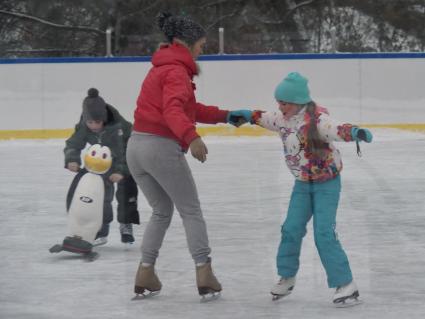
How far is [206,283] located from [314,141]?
79 cm

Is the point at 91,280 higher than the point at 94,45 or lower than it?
lower

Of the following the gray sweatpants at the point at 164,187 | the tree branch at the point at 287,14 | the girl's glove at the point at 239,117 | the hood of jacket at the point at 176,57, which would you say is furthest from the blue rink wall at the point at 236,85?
the hood of jacket at the point at 176,57

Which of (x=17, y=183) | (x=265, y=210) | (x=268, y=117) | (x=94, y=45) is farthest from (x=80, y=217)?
(x=94, y=45)

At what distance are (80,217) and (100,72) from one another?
342 inches

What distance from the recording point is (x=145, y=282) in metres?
5.29

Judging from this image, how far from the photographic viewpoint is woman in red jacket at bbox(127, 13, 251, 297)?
504 cm

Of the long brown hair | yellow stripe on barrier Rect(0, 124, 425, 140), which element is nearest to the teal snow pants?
the long brown hair

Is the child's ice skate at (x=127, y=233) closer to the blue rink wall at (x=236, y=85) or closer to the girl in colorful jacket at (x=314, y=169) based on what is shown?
the girl in colorful jacket at (x=314, y=169)

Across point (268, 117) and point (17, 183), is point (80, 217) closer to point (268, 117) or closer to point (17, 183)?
point (268, 117)

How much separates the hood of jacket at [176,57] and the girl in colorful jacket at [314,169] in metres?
0.39

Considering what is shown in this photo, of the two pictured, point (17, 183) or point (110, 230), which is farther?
point (17, 183)

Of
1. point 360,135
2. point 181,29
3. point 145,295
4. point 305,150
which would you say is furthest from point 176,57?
point 145,295

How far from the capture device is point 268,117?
518cm

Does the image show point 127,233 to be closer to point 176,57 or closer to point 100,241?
point 100,241
